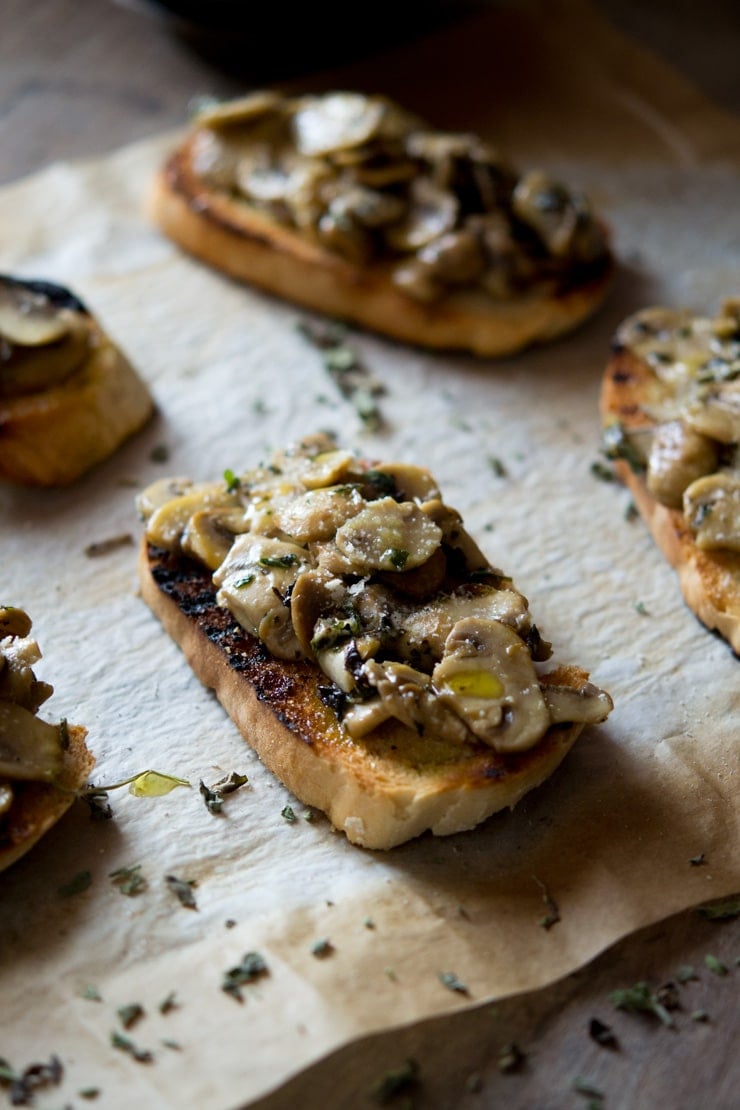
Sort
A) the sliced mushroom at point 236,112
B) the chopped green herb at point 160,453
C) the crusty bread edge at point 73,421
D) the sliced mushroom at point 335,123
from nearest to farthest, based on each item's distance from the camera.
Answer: the crusty bread edge at point 73,421, the chopped green herb at point 160,453, the sliced mushroom at point 335,123, the sliced mushroom at point 236,112

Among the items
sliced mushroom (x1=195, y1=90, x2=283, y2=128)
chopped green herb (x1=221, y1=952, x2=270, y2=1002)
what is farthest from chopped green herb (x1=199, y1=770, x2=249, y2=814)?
sliced mushroom (x1=195, y1=90, x2=283, y2=128)

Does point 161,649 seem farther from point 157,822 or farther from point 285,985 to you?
point 285,985

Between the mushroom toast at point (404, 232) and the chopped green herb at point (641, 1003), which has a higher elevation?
the mushroom toast at point (404, 232)

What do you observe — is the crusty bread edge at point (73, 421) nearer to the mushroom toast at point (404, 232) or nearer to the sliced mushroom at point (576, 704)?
the mushroom toast at point (404, 232)

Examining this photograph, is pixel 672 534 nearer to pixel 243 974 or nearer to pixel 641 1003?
pixel 641 1003

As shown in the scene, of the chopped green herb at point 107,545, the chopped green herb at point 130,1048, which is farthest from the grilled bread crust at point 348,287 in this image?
the chopped green herb at point 130,1048

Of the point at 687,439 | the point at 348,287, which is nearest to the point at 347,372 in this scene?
the point at 348,287
